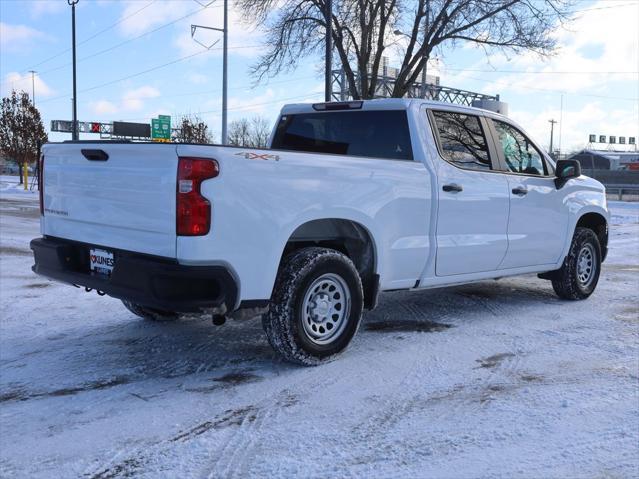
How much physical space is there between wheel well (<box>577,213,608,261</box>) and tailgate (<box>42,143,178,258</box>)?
5173 mm

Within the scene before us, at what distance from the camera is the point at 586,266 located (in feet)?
23.5

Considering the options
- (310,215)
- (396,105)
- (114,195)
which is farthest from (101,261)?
(396,105)

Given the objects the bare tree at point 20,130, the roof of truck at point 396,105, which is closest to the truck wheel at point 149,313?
the roof of truck at point 396,105

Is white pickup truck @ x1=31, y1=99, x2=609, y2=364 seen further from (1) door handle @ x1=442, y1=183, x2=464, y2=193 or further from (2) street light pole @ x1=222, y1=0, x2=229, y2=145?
(2) street light pole @ x1=222, y1=0, x2=229, y2=145

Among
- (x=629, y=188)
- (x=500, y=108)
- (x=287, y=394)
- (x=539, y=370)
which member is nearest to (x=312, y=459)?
(x=287, y=394)

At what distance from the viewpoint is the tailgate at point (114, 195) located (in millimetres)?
3783

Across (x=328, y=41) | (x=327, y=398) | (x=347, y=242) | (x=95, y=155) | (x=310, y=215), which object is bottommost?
(x=327, y=398)

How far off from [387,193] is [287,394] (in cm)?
169

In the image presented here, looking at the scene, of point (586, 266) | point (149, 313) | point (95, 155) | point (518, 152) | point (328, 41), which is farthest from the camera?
point (328, 41)

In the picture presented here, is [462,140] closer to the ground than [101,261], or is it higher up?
higher up

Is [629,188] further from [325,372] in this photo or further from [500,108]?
[325,372]

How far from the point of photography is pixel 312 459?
3.10m

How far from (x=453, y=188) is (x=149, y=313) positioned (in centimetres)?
286

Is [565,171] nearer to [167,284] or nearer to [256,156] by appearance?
[256,156]
